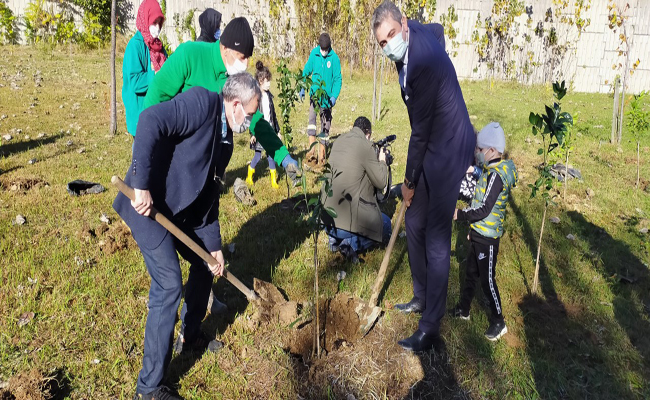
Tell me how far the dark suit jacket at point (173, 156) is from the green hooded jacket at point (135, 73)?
2.43 meters

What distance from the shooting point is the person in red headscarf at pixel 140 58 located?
4883 millimetres

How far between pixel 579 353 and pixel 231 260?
312 cm

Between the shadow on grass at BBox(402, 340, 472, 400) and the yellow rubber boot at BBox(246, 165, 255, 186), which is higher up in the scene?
the yellow rubber boot at BBox(246, 165, 255, 186)

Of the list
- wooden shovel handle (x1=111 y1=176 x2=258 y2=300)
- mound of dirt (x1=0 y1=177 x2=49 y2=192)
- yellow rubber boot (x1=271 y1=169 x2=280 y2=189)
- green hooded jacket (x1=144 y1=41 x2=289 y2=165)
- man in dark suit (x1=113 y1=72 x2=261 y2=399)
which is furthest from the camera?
yellow rubber boot (x1=271 y1=169 x2=280 y2=189)

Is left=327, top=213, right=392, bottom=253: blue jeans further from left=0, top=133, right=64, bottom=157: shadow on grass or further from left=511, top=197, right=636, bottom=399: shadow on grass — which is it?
left=0, top=133, right=64, bottom=157: shadow on grass

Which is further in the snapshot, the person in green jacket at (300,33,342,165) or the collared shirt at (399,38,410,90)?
the person in green jacket at (300,33,342,165)

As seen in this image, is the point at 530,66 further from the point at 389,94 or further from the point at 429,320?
the point at 429,320

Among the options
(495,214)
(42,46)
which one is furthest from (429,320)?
(42,46)

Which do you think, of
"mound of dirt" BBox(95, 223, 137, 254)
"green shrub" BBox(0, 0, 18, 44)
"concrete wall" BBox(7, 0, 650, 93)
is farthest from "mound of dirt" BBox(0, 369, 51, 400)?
"green shrub" BBox(0, 0, 18, 44)

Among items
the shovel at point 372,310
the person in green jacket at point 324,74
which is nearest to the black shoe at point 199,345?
the shovel at point 372,310

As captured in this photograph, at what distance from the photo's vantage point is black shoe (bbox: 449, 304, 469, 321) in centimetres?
392

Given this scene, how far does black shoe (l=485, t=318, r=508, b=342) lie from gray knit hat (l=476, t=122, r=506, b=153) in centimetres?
136

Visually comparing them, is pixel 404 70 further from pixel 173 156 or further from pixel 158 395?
pixel 158 395

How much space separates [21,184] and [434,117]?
5319 millimetres
